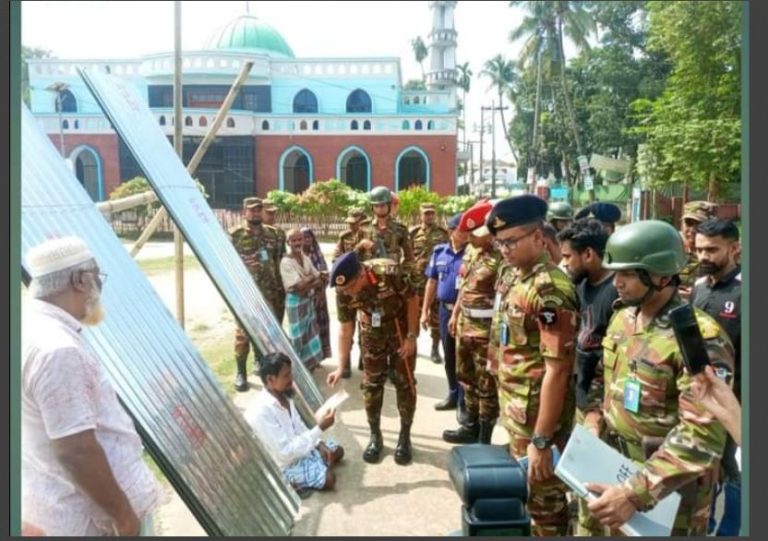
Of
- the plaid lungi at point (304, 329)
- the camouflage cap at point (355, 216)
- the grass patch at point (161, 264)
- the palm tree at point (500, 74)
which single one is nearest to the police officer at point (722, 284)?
the camouflage cap at point (355, 216)

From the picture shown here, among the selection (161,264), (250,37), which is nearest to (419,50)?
(250,37)

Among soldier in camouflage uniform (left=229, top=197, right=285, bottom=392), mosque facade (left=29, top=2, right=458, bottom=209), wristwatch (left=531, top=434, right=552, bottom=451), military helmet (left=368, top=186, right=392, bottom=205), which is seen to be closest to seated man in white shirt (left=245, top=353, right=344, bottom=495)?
wristwatch (left=531, top=434, right=552, bottom=451)

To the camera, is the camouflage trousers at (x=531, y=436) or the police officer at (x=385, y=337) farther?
the police officer at (x=385, y=337)

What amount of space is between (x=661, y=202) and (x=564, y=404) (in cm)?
1105

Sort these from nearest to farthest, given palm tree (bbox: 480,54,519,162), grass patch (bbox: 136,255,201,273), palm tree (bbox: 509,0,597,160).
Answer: grass patch (bbox: 136,255,201,273)
palm tree (bbox: 509,0,597,160)
palm tree (bbox: 480,54,519,162)

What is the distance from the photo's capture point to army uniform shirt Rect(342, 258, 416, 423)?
3949 millimetres

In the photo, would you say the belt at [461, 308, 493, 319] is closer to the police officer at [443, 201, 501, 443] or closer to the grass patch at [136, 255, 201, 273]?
the police officer at [443, 201, 501, 443]

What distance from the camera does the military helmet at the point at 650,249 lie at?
1.99 metres

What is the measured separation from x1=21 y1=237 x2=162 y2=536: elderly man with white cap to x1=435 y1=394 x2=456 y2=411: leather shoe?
126 inches

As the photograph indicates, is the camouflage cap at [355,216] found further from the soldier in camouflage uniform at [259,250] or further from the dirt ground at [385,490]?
the dirt ground at [385,490]

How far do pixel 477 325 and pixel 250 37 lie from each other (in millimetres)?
28794

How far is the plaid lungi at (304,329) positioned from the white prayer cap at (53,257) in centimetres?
375

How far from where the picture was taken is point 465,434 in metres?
4.34

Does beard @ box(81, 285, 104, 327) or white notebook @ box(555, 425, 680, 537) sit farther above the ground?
Result: beard @ box(81, 285, 104, 327)
